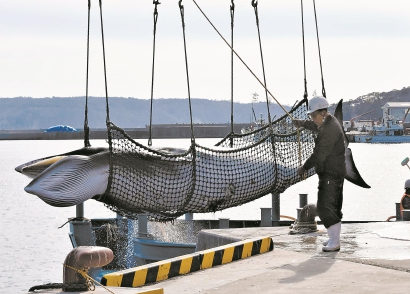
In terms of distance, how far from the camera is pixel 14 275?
2909cm

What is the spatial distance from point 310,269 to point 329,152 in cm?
192

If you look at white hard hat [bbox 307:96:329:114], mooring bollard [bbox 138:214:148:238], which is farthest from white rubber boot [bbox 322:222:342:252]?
mooring bollard [bbox 138:214:148:238]

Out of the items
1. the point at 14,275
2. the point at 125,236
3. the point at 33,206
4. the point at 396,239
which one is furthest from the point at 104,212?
the point at 396,239

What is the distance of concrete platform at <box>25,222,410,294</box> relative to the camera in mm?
10008

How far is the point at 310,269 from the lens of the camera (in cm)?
1106

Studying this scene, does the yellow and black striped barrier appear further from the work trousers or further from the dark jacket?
the dark jacket

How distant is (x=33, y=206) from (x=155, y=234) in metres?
40.7

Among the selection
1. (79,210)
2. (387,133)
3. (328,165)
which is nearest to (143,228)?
(79,210)

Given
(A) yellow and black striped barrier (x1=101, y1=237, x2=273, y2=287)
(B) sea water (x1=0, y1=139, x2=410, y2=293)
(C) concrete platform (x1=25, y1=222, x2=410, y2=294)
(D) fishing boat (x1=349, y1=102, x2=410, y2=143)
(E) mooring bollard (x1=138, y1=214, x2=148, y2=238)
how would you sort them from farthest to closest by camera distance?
(D) fishing boat (x1=349, y1=102, x2=410, y2=143) → (B) sea water (x1=0, y1=139, x2=410, y2=293) → (E) mooring bollard (x1=138, y1=214, x2=148, y2=238) → (A) yellow and black striped barrier (x1=101, y1=237, x2=273, y2=287) → (C) concrete platform (x1=25, y1=222, x2=410, y2=294)

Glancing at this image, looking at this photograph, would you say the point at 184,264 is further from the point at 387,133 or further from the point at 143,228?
the point at 387,133

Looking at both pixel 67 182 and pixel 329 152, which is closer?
pixel 329 152

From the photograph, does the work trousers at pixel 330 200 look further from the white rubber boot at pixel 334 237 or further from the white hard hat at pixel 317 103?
the white hard hat at pixel 317 103

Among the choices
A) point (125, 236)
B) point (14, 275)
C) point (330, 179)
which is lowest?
point (14, 275)

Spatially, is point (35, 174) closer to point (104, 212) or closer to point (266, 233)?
point (266, 233)
